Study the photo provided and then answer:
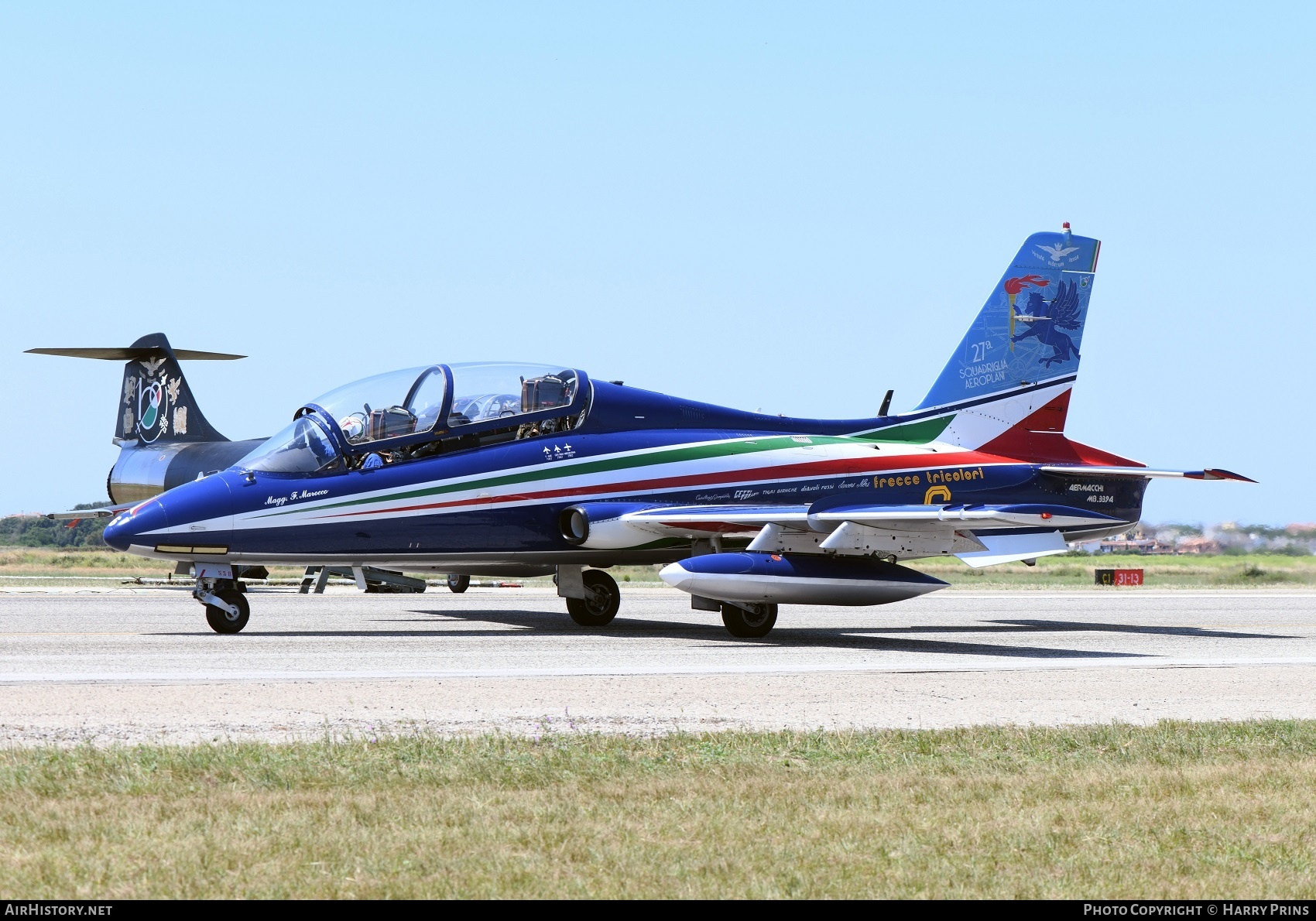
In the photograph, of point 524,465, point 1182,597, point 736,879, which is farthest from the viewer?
point 1182,597

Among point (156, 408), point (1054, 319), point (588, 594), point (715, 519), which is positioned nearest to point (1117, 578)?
point (1054, 319)

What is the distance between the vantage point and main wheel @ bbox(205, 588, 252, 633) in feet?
53.3

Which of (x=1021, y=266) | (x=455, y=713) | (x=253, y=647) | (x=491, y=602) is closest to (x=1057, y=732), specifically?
(x=455, y=713)

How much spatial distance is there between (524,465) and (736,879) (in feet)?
41.5

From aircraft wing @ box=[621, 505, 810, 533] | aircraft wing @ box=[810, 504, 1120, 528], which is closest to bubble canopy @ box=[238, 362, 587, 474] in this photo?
aircraft wing @ box=[621, 505, 810, 533]

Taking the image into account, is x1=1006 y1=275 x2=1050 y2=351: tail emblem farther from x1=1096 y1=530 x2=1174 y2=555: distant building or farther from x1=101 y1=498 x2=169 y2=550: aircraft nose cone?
x1=101 y1=498 x2=169 y2=550: aircraft nose cone

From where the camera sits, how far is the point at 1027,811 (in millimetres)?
6191

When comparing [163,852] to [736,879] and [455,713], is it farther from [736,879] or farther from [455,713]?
[455,713]

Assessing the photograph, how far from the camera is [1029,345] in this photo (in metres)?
21.3

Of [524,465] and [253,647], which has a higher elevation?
[524,465]

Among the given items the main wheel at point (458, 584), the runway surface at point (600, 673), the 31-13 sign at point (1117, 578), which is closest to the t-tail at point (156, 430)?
the main wheel at point (458, 584)

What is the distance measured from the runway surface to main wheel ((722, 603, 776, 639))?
0.38 m

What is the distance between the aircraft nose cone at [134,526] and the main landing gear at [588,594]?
5.84 metres

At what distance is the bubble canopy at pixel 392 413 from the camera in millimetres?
16516
